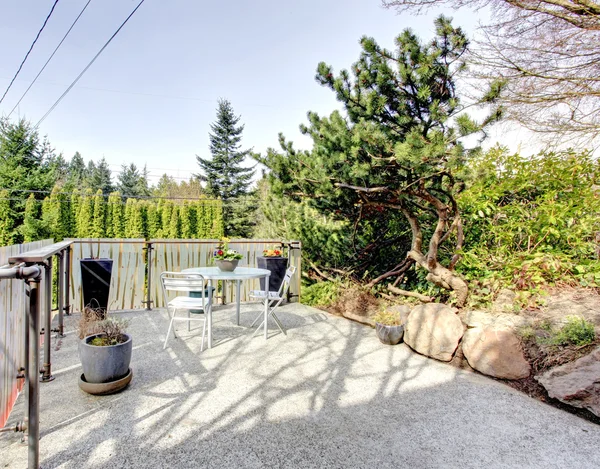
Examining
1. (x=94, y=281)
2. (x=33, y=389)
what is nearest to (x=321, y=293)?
(x=94, y=281)

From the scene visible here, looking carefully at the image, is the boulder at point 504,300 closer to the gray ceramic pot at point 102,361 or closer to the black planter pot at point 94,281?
the gray ceramic pot at point 102,361

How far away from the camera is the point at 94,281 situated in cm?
448

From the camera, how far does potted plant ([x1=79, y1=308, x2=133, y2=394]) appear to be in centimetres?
240

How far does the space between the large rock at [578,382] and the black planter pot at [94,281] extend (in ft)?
15.8

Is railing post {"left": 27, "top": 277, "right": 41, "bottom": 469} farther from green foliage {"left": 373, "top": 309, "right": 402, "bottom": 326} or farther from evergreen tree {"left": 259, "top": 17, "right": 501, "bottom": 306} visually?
green foliage {"left": 373, "top": 309, "right": 402, "bottom": 326}

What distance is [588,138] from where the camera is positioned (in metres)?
4.55

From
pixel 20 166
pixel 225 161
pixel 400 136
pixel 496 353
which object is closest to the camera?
pixel 496 353

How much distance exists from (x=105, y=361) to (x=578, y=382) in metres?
3.37

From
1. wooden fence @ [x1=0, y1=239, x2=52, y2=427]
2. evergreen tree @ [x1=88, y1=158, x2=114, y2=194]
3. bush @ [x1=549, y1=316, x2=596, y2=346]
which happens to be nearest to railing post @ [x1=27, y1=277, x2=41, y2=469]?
wooden fence @ [x1=0, y1=239, x2=52, y2=427]

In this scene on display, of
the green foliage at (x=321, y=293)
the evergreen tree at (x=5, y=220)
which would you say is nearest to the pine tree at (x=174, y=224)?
the evergreen tree at (x=5, y=220)

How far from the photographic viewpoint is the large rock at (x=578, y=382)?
2346 millimetres

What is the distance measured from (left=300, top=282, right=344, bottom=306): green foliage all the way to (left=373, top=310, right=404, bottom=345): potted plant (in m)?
1.63

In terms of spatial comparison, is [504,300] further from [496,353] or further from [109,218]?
[109,218]

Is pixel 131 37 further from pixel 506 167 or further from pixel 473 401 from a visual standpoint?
pixel 473 401
